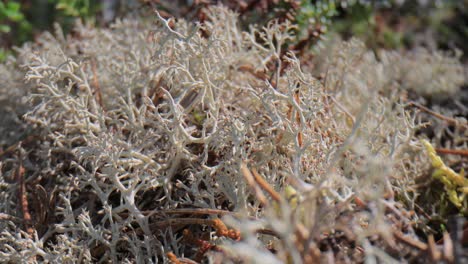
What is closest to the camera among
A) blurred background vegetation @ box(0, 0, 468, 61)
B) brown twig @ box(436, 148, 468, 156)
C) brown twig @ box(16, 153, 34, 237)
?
brown twig @ box(16, 153, 34, 237)

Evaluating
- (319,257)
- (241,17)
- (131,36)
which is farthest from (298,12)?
(319,257)

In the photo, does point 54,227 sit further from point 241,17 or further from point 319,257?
point 241,17

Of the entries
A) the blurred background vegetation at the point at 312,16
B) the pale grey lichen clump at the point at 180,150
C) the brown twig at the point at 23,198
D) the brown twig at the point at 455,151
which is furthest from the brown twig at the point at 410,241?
the blurred background vegetation at the point at 312,16

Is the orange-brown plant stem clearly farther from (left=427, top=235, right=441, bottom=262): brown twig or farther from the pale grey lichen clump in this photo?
(left=427, top=235, right=441, bottom=262): brown twig

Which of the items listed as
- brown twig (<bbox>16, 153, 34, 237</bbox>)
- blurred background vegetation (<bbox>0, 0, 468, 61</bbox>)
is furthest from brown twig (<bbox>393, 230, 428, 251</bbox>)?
blurred background vegetation (<bbox>0, 0, 468, 61</bbox>)

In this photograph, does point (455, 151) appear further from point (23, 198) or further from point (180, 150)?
point (23, 198)

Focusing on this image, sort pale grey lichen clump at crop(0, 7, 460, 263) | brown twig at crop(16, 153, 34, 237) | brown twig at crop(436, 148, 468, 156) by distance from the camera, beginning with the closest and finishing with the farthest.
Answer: pale grey lichen clump at crop(0, 7, 460, 263), brown twig at crop(16, 153, 34, 237), brown twig at crop(436, 148, 468, 156)

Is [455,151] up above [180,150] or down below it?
below

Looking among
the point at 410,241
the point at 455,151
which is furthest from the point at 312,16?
the point at 410,241
